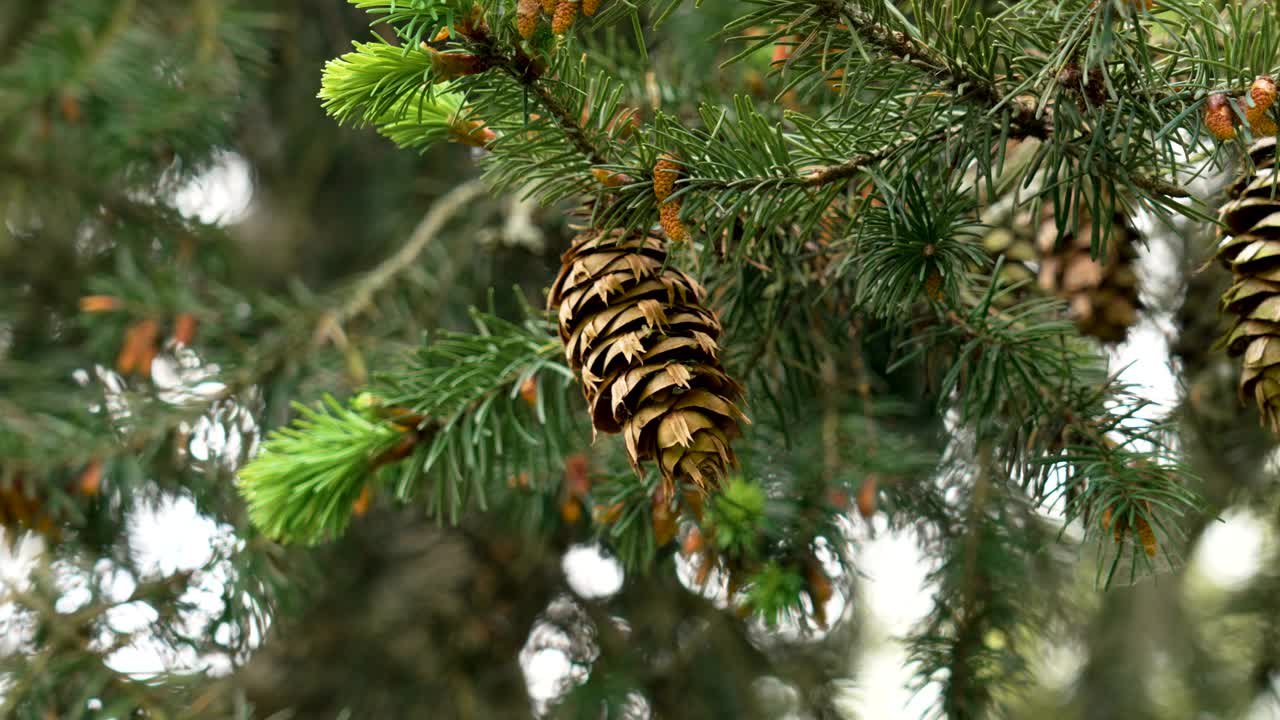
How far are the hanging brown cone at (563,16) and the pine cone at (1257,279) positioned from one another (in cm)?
39

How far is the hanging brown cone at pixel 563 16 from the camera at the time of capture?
1.53 ft

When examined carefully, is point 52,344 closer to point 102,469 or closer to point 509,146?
point 102,469

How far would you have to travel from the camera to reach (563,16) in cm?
47

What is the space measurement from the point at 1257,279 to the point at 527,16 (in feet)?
1.46

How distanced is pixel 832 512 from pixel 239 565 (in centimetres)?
64

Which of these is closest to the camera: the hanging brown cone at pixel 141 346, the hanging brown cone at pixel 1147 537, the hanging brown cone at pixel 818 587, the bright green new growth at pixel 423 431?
the hanging brown cone at pixel 1147 537

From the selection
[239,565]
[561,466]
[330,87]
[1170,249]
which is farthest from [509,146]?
[1170,249]

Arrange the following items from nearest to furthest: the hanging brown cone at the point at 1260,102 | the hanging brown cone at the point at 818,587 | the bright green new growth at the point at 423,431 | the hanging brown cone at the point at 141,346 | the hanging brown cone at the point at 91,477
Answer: the hanging brown cone at the point at 1260,102, the bright green new growth at the point at 423,431, the hanging brown cone at the point at 818,587, the hanging brown cone at the point at 91,477, the hanging brown cone at the point at 141,346

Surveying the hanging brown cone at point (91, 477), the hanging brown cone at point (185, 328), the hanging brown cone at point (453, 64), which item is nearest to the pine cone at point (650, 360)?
the hanging brown cone at point (453, 64)

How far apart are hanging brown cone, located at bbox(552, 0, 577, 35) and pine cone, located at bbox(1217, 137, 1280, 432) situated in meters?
0.39

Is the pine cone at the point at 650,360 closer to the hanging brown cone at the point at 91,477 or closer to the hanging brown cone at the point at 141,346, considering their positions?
the hanging brown cone at the point at 91,477

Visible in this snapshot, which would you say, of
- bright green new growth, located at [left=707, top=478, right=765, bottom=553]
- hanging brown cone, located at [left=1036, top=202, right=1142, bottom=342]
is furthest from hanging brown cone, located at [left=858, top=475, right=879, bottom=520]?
hanging brown cone, located at [left=1036, top=202, right=1142, bottom=342]

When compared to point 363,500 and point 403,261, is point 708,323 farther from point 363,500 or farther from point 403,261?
point 403,261

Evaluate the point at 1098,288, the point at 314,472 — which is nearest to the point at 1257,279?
the point at 1098,288
